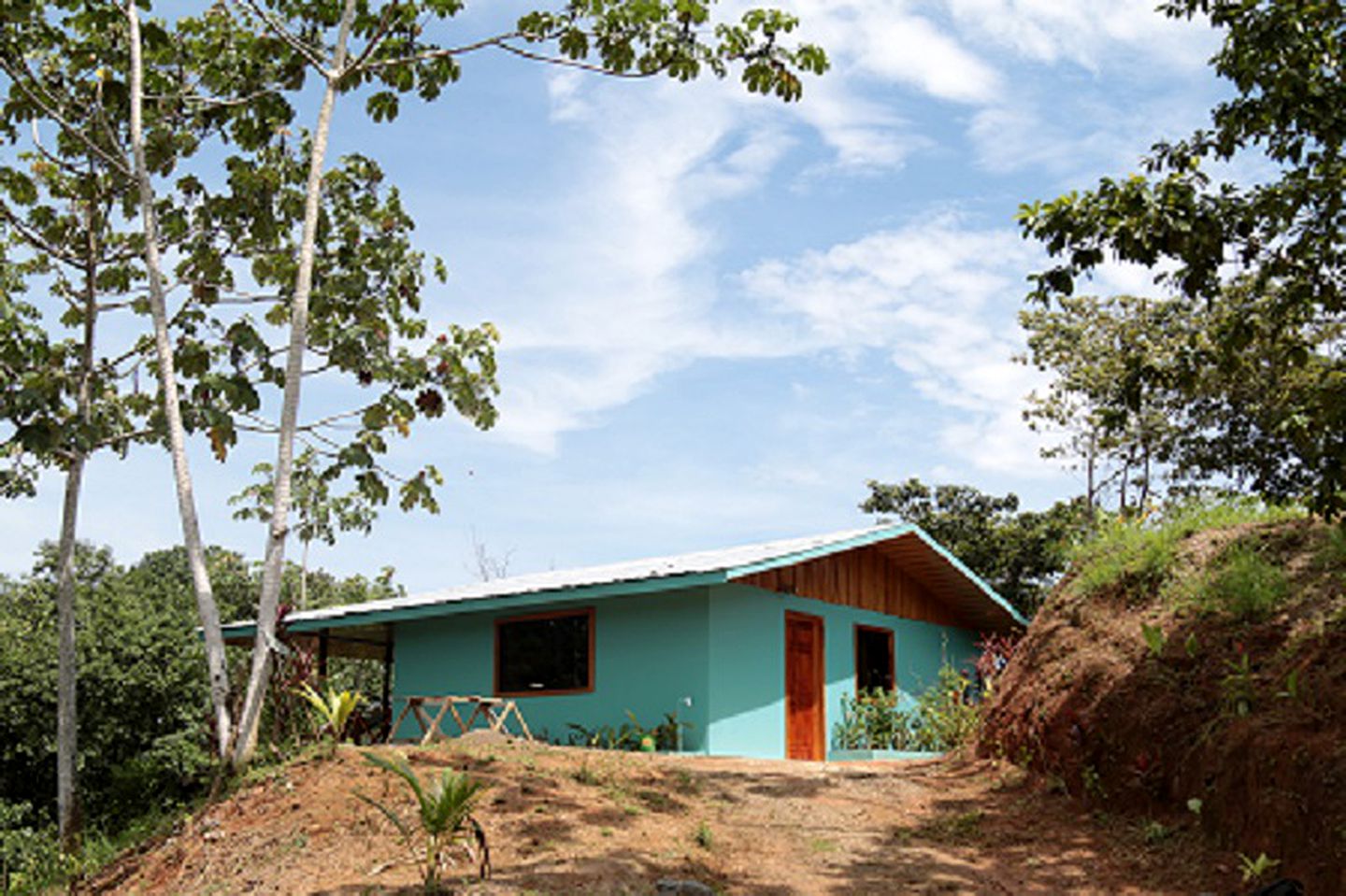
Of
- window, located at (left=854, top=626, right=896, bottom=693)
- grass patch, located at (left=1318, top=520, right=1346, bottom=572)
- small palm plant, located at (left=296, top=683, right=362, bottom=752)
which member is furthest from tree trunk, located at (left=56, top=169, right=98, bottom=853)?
grass patch, located at (left=1318, top=520, right=1346, bottom=572)

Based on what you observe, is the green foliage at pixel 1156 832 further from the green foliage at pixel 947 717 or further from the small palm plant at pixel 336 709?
the small palm plant at pixel 336 709

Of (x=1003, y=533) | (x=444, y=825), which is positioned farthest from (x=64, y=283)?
(x=1003, y=533)

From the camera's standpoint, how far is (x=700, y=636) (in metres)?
14.3

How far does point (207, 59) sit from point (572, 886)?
11.3 meters

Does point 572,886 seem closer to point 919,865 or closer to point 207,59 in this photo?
point 919,865

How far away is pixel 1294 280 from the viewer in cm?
977

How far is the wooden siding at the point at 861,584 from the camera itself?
15.6 meters

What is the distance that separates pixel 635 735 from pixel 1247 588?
7.81m

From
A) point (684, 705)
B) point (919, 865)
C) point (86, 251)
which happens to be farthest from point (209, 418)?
point (919, 865)

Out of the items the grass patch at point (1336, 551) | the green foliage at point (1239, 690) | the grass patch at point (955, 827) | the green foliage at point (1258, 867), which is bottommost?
the grass patch at point (955, 827)

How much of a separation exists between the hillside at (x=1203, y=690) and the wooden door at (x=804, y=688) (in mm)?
4638

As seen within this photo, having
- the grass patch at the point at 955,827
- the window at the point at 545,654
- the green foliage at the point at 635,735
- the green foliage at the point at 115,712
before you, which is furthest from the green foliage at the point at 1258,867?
the green foliage at the point at 115,712

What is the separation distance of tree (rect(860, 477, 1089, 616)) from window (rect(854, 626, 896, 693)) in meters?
8.90

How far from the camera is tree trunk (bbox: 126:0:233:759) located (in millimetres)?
10297
